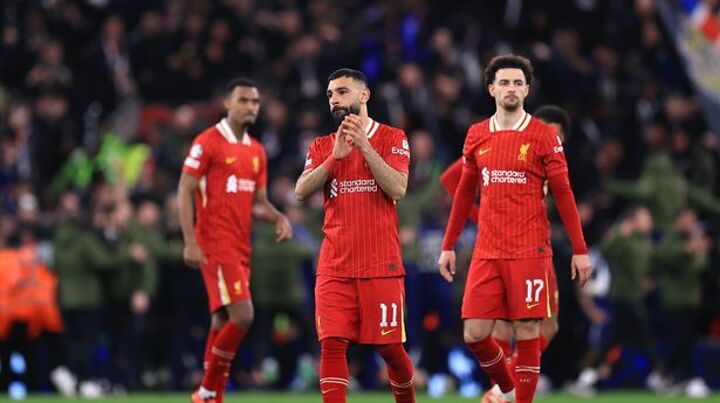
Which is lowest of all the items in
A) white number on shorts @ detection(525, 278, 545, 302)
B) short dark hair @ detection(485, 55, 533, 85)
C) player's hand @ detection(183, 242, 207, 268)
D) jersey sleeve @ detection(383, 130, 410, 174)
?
white number on shorts @ detection(525, 278, 545, 302)

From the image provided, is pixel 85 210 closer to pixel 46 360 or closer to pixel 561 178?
pixel 46 360

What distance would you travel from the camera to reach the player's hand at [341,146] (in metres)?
10.8

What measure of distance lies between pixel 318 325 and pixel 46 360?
835 cm

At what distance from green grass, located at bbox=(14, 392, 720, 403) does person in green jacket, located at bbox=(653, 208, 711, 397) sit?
97 cm

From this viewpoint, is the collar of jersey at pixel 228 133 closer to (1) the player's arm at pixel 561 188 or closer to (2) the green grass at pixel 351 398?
(1) the player's arm at pixel 561 188

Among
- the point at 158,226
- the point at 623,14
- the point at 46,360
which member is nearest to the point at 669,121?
the point at 623,14

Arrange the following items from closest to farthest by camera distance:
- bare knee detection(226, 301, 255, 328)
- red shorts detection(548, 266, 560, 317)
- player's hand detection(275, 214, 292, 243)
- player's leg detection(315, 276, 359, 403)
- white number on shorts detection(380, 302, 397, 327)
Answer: player's leg detection(315, 276, 359, 403), white number on shorts detection(380, 302, 397, 327), red shorts detection(548, 266, 560, 317), bare knee detection(226, 301, 255, 328), player's hand detection(275, 214, 292, 243)

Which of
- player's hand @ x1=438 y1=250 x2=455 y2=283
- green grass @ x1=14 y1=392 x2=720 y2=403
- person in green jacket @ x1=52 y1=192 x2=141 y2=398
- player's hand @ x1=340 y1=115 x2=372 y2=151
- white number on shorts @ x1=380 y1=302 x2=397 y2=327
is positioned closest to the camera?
player's hand @ x1=340 y1=115 x2=372 y2=151

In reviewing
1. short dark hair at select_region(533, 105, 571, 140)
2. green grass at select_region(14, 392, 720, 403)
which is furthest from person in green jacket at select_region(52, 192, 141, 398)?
short dark hair at select_region(533, 105, 571, 140)

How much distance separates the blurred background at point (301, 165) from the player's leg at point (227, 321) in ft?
16.0

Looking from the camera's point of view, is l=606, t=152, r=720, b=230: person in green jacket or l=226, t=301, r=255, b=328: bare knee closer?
l=226, t=301, r=255, b=328: bare knee

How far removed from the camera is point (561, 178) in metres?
11.5

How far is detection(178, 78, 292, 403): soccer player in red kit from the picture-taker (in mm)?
13383

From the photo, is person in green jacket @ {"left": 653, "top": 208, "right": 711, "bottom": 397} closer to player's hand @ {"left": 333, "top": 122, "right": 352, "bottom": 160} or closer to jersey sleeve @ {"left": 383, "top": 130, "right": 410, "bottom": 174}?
jersey sleeve @ {"left": 383, "top": 130, "right": 410, "bottom": 174}
